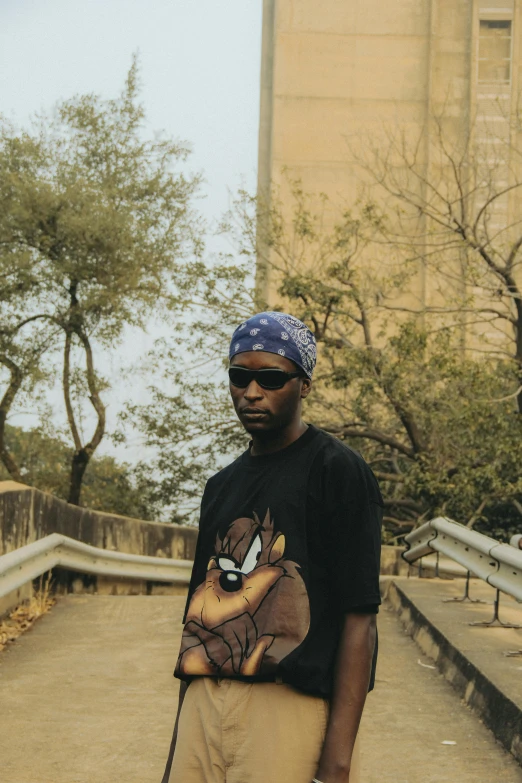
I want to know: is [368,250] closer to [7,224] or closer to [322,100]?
[322,100]

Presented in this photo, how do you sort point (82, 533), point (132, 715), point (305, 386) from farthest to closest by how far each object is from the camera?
point (82, 533)
point (132, 715)
point (305, 386)

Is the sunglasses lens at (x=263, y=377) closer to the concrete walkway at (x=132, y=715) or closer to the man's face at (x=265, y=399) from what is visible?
the man's face at (x=265, y=399)

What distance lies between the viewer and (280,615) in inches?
109

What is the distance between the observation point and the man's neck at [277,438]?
301 centimetres

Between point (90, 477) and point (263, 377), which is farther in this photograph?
point (90, 477)

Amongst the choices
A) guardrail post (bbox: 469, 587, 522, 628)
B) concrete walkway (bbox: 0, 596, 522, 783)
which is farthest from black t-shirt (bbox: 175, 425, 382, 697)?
guardrail post (bbox: 469, 587, 522, 628)

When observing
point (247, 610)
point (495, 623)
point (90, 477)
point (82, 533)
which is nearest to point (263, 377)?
point (247, 610)

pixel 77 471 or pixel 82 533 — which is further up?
pixel 77 471

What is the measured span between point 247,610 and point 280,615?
0.09 m

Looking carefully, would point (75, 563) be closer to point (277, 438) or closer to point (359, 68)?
point (277, 438)

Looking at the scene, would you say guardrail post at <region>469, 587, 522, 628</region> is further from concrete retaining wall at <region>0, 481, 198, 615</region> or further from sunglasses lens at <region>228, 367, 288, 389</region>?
sunglasses lens at <region>228, 367, 288, 389</region>

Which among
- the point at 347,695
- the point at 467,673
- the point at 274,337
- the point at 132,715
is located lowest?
the point at 132,715

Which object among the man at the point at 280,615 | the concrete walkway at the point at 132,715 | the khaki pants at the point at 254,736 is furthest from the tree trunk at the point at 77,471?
the khaki pants at the point at 254,736

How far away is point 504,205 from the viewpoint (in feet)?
136
